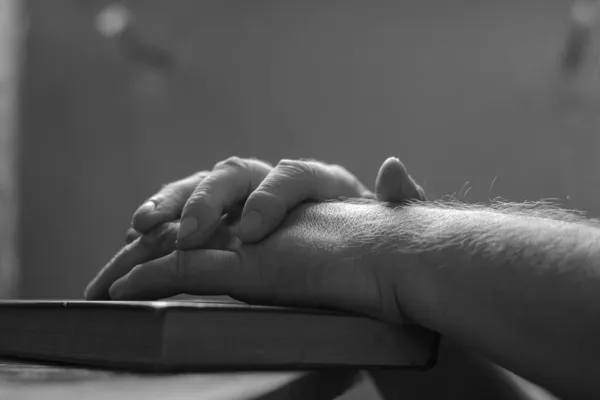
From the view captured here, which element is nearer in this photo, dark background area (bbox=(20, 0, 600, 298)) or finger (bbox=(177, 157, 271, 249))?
finger (bbox=(177, 157, 271, 249))

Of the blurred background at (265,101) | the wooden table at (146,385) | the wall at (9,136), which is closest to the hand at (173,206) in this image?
the wooden table at (146,385)

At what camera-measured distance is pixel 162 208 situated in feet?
1.70

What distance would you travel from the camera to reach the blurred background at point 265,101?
7.09 feet

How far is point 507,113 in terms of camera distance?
2.20 m

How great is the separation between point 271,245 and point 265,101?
2028 millimetres

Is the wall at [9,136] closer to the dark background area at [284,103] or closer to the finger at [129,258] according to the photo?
the dark background area at [284,103]

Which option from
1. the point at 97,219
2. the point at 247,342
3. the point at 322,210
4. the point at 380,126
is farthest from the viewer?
the point at 97,219

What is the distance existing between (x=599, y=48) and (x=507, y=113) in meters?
0.40

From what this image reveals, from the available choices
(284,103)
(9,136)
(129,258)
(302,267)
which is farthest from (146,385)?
(9,136)

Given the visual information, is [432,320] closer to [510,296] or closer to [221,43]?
[510,296]

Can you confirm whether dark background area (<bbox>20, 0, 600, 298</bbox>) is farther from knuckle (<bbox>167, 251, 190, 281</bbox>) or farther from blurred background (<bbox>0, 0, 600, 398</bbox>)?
knuckle (<bbox>167, 251, 190, 281</bbox>)

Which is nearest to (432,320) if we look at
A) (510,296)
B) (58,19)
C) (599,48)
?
(510,296)

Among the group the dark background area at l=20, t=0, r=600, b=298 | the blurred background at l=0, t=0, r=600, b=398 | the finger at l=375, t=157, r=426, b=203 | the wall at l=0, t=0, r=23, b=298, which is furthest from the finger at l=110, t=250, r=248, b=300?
the wall at l=0, t=0, r=23, b=298

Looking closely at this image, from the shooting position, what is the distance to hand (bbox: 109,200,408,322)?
1.16 feet
